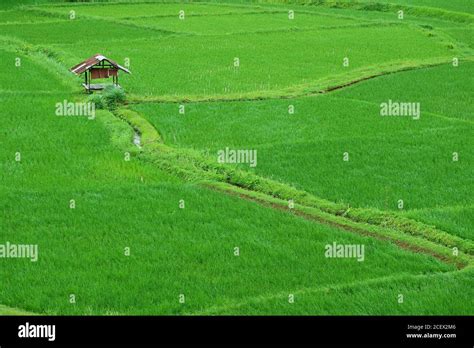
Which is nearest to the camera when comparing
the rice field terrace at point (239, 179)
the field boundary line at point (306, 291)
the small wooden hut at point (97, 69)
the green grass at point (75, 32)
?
the field boundary line at point (306, 291)

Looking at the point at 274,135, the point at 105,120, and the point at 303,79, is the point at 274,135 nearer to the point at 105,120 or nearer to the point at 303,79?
the point at 105,120

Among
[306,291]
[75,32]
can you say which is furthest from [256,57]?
[306,291]

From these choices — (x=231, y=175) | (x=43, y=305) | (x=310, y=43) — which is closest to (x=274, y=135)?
(x=231, y=175)

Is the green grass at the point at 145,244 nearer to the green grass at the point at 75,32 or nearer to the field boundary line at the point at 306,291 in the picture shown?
the field boundary line at the point at 306,291

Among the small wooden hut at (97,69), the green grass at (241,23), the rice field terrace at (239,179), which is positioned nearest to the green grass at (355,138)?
the rice field terrace at (239,179)

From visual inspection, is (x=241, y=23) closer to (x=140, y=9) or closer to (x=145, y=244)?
(x=140, y=9)

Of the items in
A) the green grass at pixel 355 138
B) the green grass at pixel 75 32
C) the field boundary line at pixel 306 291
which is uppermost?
the green grass at pixel 75 32
